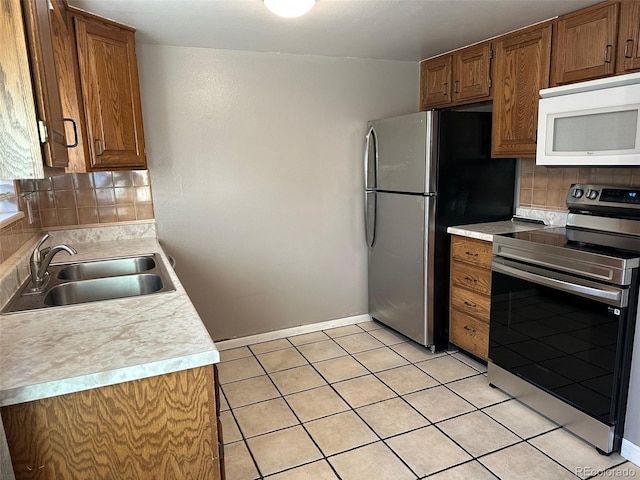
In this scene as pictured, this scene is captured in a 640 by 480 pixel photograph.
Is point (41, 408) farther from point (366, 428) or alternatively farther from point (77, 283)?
point (366, 428)

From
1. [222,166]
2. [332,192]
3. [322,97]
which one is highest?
[322,97]

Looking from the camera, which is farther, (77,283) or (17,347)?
(77,283)

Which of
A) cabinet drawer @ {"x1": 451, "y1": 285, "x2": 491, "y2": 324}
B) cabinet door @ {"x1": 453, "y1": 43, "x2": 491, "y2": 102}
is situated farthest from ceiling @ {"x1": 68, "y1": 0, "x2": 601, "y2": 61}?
cabinet drawer @ {"x1": 451, "y1": 285, "x2": 491, "y2": 324}

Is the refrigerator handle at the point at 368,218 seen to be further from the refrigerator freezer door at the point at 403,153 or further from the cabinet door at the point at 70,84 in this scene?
the cabinet door at the point at 70,84

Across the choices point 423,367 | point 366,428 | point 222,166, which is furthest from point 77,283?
point 423,367

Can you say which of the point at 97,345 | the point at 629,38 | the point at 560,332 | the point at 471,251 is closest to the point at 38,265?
the point at 97,345

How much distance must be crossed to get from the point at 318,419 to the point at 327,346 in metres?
0.92

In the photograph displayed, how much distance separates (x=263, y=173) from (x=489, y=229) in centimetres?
159

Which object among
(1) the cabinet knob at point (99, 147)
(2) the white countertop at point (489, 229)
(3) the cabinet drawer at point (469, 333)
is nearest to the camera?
(1) the cabinet knob at point (99, 147)

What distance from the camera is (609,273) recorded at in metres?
A: 1.88

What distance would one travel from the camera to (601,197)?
2354 millimetres

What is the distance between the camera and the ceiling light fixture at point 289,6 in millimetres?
1907

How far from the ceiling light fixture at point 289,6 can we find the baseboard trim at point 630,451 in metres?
2.44

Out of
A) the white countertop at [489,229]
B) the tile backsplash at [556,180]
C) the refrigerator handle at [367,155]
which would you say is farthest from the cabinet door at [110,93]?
the tile backsplash at [556,180]
